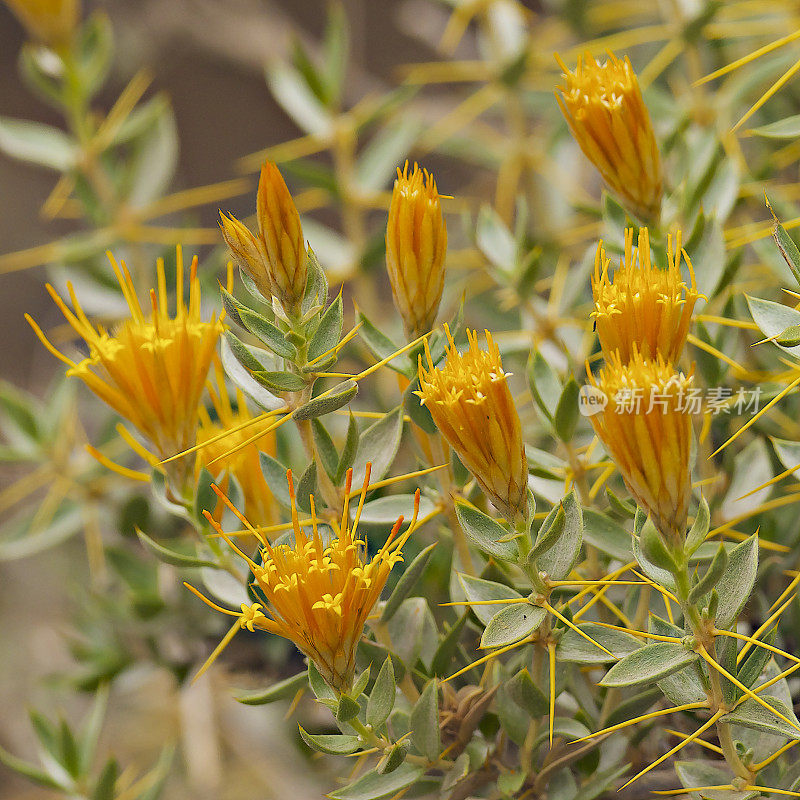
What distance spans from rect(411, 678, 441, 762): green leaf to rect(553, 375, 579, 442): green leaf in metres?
0.10

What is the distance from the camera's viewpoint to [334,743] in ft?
0.88

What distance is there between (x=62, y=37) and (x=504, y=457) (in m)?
0.45

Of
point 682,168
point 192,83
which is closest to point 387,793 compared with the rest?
point 682,168

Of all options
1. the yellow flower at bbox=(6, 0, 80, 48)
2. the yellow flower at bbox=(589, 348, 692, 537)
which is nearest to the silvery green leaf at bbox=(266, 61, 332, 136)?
the yellow flower at bbox=(6, 0, 80, 48)

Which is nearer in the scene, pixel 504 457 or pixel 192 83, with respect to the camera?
pixel 504 457

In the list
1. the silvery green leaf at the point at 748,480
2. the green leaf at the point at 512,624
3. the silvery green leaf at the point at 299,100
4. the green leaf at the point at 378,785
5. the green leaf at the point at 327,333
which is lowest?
the green leaf at the point at 378,785

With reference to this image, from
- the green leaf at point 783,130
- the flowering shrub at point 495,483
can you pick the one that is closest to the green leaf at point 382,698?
the flowering shrub at point 495,483

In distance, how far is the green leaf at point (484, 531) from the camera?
259mm

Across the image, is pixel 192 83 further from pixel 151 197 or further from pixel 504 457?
pixel 504 457

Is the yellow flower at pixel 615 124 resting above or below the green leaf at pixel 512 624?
above

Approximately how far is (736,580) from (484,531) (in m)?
0.08

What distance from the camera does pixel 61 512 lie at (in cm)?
50

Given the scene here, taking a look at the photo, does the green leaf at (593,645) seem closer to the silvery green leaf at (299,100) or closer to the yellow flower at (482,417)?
the yellow flower at (482,417)

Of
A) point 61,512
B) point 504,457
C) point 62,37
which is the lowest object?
point 61,512
